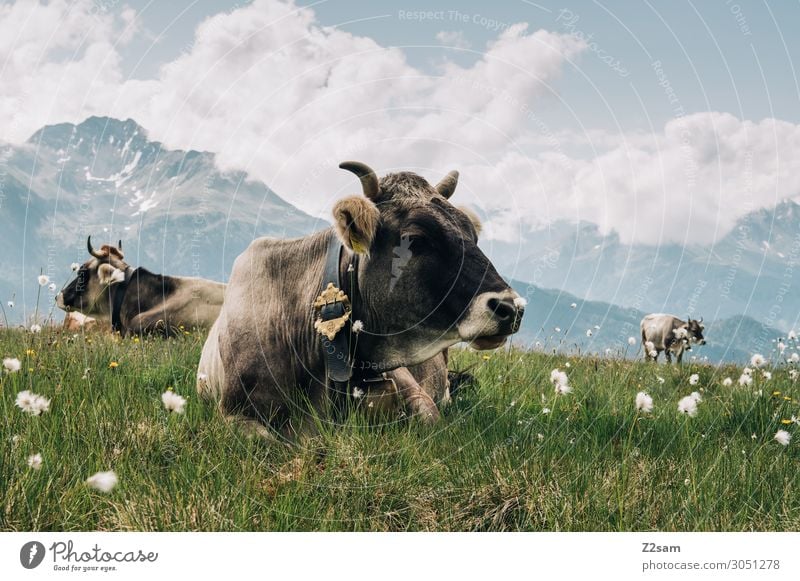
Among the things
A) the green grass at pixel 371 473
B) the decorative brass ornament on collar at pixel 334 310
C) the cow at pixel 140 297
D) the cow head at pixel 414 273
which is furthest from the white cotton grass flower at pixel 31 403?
the cow at pixel 140 297

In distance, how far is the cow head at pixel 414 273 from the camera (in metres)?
4.66

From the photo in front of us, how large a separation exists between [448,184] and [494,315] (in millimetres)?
1429

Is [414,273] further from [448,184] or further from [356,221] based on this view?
[448,184]

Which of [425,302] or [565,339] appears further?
[565,339]

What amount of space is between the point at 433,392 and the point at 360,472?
2043 millimetres

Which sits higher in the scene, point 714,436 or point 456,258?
point 456,258

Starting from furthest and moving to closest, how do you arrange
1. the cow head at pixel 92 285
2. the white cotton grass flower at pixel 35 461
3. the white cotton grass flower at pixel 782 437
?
1. the cow head at pixel 92 285
2. the white cotton grass flower at pixel 782 437
3. the white cotton grass flower at pixel 35 461

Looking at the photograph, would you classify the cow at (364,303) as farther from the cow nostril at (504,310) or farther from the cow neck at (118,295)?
the cow neck at (118,295)

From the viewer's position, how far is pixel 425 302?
4.82m

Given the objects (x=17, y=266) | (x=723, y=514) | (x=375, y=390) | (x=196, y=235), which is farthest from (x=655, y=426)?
(x=17, y=266)

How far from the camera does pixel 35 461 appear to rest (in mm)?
3871

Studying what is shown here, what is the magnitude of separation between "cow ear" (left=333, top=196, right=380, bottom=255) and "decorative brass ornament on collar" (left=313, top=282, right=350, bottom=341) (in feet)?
1.11

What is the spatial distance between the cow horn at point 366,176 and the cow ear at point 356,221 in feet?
0.55

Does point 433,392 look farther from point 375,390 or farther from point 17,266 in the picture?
point 17,266
